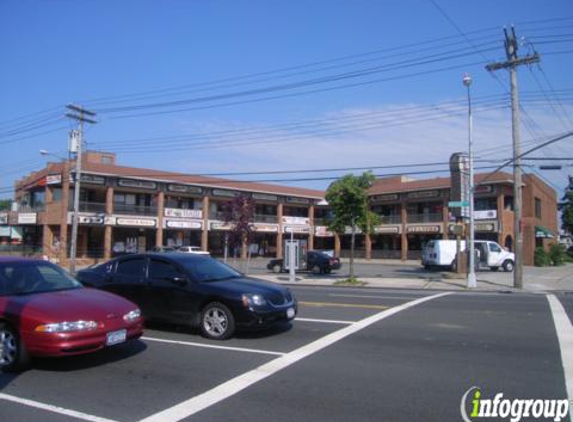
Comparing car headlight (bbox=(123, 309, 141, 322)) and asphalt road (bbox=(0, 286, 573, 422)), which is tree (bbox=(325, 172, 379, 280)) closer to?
asphalt road (bbox=(0, 286, 573, 422))

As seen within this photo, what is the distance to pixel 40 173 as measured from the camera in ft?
150

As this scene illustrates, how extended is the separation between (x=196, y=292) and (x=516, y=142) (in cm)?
1855

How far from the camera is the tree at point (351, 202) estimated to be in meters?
24.8

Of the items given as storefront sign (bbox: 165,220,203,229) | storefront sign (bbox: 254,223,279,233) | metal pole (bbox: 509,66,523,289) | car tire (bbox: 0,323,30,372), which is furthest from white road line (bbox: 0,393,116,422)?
storefront sign (bbox: 254,223,279,233)

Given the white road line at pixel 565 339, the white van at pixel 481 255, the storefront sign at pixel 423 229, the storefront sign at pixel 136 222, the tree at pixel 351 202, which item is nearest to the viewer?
the white road line at pixel 565 339

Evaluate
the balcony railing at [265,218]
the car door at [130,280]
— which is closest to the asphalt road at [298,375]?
the car door at [130,280]

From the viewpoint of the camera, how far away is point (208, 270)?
1002cm

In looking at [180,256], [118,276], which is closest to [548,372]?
→ [180,256]

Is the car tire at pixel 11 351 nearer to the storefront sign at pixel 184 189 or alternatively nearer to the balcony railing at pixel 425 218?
the storefront sign at pixel 184 189

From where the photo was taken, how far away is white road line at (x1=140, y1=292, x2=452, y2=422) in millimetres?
5302

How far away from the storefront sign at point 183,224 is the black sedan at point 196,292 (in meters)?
37.3

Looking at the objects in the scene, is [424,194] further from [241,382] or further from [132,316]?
[241,382]

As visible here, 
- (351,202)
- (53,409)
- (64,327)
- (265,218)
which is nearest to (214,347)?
(64,327)

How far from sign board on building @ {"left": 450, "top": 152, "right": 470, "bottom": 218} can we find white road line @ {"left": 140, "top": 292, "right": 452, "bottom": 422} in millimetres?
18860
